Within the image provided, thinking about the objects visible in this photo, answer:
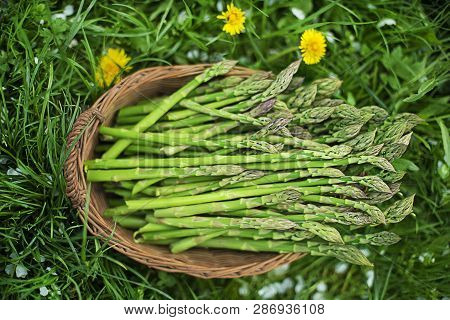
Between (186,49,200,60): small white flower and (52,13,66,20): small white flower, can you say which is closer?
(52,13,66,20): small white flower

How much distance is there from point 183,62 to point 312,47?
44 cm

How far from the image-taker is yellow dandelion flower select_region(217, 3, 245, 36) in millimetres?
1809

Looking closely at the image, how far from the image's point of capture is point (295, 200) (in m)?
Answer: 1.65

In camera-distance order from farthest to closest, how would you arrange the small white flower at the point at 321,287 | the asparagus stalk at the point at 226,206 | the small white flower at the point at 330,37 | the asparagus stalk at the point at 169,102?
the small white flower at the point at 321,287
the small white flower at the point at 330,37
the asparagus stalk at the point at 169,102
the asparagus stalk at the point at 226,206

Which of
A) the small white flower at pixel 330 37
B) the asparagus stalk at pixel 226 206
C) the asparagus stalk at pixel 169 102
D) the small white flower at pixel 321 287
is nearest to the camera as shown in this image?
the asparagus stalk at pixel 226 206

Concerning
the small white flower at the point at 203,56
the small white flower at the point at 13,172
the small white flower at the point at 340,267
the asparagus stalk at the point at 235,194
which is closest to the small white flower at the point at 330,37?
the small white flower at the point at 203,56

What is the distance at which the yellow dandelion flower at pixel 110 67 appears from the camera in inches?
71.2

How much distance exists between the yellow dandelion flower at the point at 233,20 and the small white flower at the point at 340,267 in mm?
869

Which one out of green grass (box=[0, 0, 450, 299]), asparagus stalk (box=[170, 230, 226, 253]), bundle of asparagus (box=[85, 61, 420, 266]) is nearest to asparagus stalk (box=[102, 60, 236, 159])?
bundle of asparagus (box=[85, 61, 420, 266])

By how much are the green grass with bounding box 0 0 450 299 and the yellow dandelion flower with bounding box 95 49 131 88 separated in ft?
0.12

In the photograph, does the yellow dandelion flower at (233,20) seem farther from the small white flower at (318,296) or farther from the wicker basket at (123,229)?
the small white flower at (318,296)

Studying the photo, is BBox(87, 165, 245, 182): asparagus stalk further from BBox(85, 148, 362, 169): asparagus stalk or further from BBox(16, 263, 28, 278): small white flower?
BBox(16, 263, 28, 278): small white flower

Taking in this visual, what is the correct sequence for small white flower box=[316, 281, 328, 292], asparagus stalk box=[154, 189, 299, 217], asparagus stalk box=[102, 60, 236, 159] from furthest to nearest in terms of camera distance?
small white flower box=[316, 281, 328, 292] < asparagus stalk box=[102, 60, 236, 159] < asparagus stalk box=[154, 189, 299, 217]

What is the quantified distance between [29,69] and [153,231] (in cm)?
61
